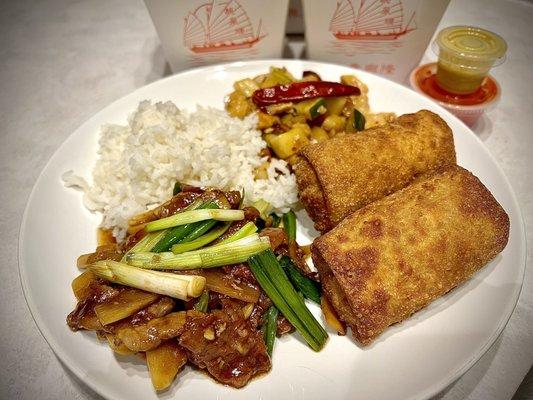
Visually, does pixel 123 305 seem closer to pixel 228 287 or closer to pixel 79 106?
pixel 228 287

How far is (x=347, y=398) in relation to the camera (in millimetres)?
1717

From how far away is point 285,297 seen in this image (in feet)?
6.54

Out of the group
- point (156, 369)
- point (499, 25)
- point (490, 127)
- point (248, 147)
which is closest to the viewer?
point (156, 369)

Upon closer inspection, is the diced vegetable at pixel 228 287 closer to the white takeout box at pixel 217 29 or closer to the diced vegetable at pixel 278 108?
the diced vegetable at pixel 278 108

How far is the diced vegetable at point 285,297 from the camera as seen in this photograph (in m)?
1.92

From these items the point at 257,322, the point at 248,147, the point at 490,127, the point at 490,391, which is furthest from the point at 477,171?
the point at 257,322

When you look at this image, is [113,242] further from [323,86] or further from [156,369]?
[323,86]

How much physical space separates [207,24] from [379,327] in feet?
7.66

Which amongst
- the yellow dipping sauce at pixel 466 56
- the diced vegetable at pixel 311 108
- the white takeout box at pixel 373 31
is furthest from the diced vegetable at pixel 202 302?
the yellow dipping sauce at pixel 466 56

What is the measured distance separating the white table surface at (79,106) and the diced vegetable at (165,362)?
53cm

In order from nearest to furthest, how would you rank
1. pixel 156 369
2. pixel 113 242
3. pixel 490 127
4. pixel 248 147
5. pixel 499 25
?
1. pixel 156 369
2. pixel 113 242
3. pixel 248 147
4. pixel 490 127
5. pixel 499 25

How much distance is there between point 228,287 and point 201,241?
28 cm

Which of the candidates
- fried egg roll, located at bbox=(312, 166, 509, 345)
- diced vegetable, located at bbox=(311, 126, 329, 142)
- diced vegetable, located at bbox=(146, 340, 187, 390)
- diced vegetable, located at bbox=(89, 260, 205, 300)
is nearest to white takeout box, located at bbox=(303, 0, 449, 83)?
diced vegetable, located at bbox=(311, 126, 329, 142)

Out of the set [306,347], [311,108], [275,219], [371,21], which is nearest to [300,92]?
[311,108]
